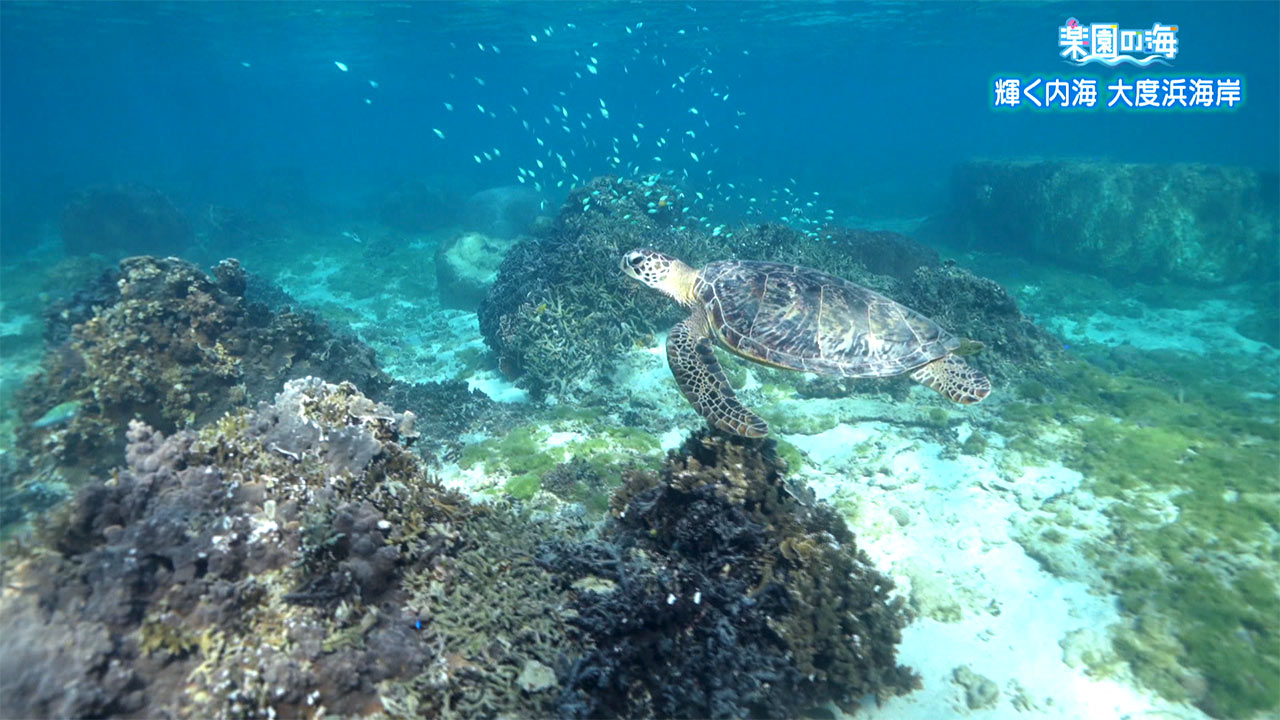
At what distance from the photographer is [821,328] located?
24.6ft

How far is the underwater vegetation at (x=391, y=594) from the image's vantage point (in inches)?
120

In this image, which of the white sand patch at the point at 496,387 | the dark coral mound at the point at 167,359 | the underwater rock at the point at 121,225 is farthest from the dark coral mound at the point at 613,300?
the underwater rock at the point at 121,225

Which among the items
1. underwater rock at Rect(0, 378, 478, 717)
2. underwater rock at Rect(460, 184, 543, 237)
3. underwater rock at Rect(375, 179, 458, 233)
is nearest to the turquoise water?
underwater rock at Rect(0, 378, 478, 717)

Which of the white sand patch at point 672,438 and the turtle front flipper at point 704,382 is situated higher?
the turtle front flipper at point 704,382

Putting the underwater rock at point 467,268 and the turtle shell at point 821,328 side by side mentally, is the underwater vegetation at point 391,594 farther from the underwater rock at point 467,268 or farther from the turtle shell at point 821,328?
the underwater rock at point 467,268

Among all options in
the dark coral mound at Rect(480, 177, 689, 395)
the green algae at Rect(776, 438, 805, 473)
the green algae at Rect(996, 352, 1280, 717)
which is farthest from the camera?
the dark coral mound at Rect(480, 177, 689, 395)

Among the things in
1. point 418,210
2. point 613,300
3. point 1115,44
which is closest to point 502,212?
point 418,210

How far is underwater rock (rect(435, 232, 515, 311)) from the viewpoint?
17.8 m

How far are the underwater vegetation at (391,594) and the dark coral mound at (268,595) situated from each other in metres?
0.01

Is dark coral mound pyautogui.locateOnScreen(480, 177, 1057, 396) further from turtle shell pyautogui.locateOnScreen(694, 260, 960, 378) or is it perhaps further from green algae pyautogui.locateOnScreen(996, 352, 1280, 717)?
turtle shell pyautogui.locateOnScreen(694, 260, 960, 378)

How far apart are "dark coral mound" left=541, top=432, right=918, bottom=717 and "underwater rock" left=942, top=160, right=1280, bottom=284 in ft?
73.6

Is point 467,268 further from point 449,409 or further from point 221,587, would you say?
point 221,587

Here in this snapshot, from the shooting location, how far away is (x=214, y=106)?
139 metres

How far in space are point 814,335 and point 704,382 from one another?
1.83 meters
